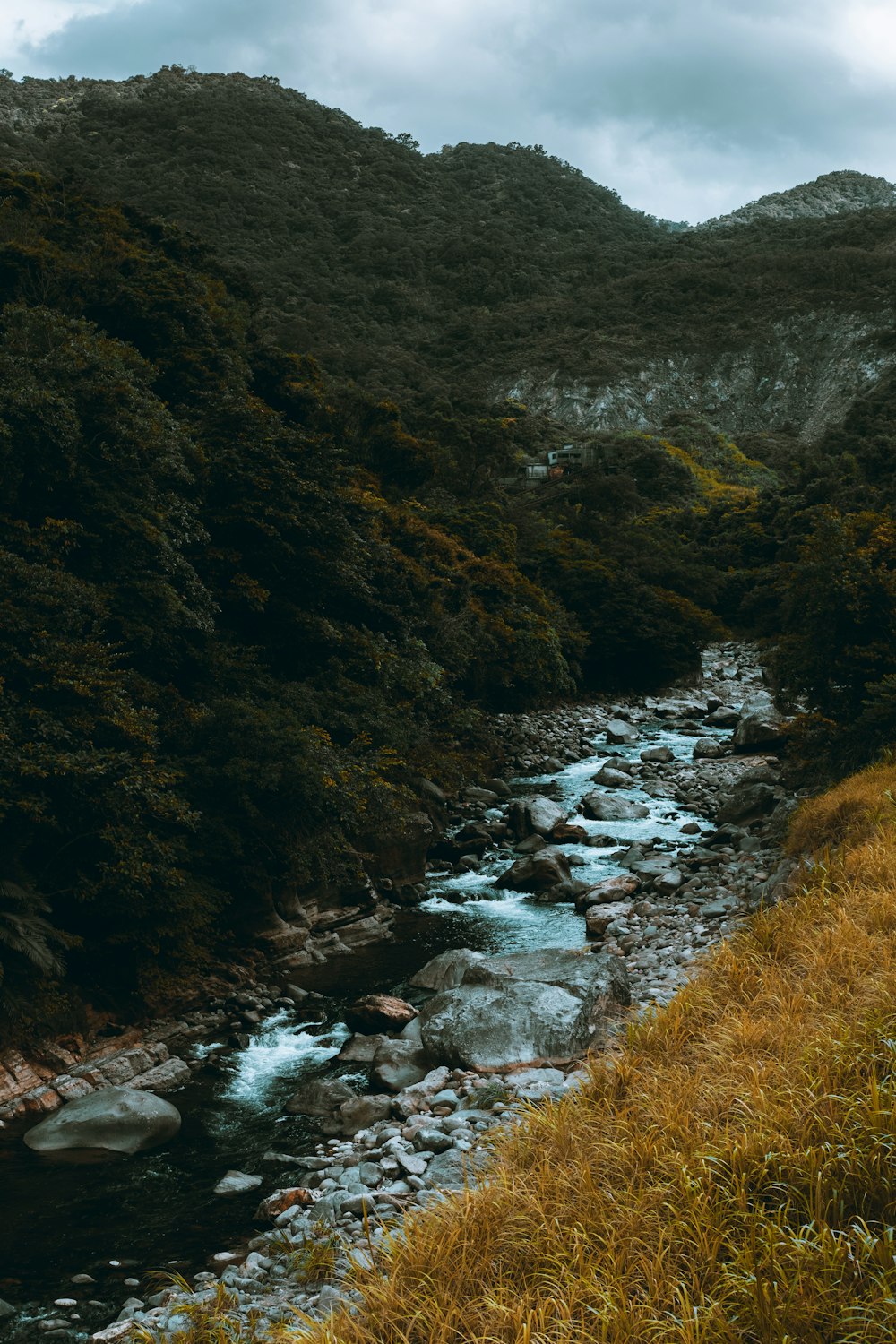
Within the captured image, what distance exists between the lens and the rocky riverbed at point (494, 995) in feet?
20.5

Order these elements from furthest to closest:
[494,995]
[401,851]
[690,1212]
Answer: [401,851]
[494,995]
[690,1212]

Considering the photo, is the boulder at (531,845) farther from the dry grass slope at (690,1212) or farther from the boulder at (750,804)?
the dry grass slope at (690,1212)

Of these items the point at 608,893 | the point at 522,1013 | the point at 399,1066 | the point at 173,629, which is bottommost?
the point at 608,893

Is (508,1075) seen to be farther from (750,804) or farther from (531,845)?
(750,804)

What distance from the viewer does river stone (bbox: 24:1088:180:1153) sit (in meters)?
8.72

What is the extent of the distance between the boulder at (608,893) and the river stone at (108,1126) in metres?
8.02

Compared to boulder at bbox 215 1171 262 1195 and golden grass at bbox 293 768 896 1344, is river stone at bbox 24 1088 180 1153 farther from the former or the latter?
golden grass at bbox 293 768 896 1344

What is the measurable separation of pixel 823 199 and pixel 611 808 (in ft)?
639

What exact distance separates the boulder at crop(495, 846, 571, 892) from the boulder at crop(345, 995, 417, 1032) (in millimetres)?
5485

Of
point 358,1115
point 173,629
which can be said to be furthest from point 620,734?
point 358,1115

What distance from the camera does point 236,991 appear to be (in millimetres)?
12656

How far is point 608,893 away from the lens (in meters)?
15.3

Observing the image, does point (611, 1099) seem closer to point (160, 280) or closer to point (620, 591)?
point (160, 280)

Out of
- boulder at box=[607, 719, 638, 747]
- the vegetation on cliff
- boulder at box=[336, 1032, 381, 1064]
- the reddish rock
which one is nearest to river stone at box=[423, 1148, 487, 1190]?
the reddish rock
